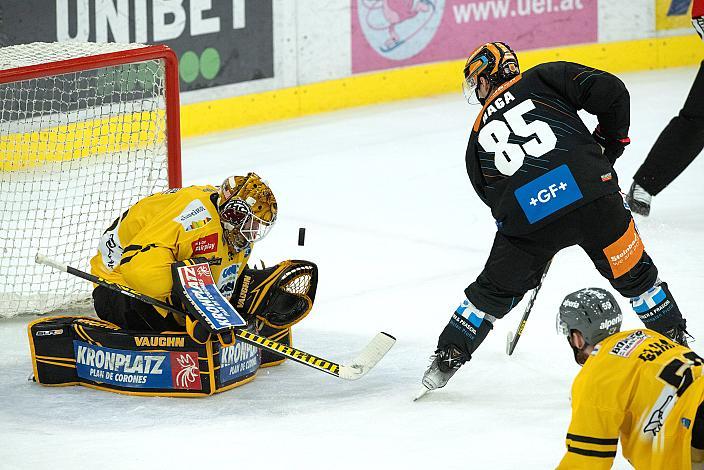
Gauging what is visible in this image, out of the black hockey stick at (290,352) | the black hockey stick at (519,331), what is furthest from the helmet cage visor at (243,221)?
the black hockey stick at (519,331)

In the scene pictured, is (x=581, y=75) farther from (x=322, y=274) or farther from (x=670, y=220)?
(x=670, y=220)

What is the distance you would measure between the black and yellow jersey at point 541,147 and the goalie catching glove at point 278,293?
2.49 ft

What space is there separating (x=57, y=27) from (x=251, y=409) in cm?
351

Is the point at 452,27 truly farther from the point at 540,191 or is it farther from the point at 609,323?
the point at 609,323

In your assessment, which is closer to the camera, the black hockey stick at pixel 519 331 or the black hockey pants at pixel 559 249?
the black hockey pants at pixel 559 249

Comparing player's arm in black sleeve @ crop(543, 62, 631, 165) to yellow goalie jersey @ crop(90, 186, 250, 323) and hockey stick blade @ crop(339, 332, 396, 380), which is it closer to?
hockey stick blade @ crop(339, 332, 396, 380)

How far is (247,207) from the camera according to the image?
3980mm

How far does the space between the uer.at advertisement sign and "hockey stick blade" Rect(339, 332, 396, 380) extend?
10.9 ft

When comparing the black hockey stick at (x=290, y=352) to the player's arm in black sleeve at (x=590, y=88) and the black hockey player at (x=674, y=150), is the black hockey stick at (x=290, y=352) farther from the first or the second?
the black hockey player at (x=674, y=150)

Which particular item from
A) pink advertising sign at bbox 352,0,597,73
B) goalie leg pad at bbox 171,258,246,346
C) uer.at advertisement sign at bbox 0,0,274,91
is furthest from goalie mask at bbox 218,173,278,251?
pink advertising sign at bbox 352,0,597,73

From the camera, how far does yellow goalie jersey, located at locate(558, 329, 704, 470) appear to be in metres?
2.70

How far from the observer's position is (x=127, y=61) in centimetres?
479

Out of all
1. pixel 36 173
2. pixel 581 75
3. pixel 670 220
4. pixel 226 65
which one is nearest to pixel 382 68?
pixel 226 65

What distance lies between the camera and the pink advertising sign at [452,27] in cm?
831
